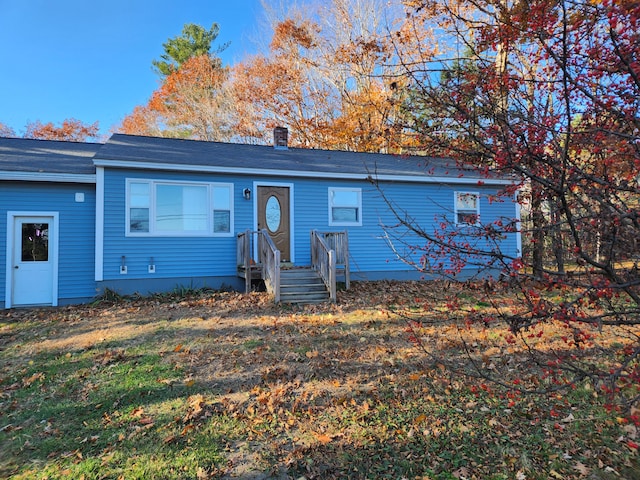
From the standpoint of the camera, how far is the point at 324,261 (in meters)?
8.84

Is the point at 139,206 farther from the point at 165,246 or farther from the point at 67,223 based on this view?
the point at 67,223

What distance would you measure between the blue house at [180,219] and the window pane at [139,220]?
2cm

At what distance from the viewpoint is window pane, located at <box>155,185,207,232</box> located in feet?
30.6

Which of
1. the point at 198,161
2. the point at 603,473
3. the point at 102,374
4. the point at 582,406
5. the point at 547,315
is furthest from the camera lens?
the point at 198,161

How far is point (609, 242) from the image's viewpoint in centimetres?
209

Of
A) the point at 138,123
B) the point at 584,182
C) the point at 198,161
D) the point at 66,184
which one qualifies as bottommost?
the point at 584,182

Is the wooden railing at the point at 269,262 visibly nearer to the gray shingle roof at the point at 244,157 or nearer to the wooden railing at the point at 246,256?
the wooden railing at the point at 246,256

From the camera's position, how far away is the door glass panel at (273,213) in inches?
403

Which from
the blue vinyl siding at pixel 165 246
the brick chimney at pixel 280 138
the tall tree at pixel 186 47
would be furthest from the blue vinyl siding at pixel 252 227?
the tall tree at pixel 186 47

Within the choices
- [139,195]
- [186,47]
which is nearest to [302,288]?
[139,195]

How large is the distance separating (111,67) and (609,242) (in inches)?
1244

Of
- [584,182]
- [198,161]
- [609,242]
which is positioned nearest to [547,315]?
[609,242]

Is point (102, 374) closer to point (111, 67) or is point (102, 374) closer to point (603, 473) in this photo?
point (603, 473)

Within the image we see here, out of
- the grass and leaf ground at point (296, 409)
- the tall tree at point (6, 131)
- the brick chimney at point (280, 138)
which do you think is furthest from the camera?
the tall tree at point (6, 131)
